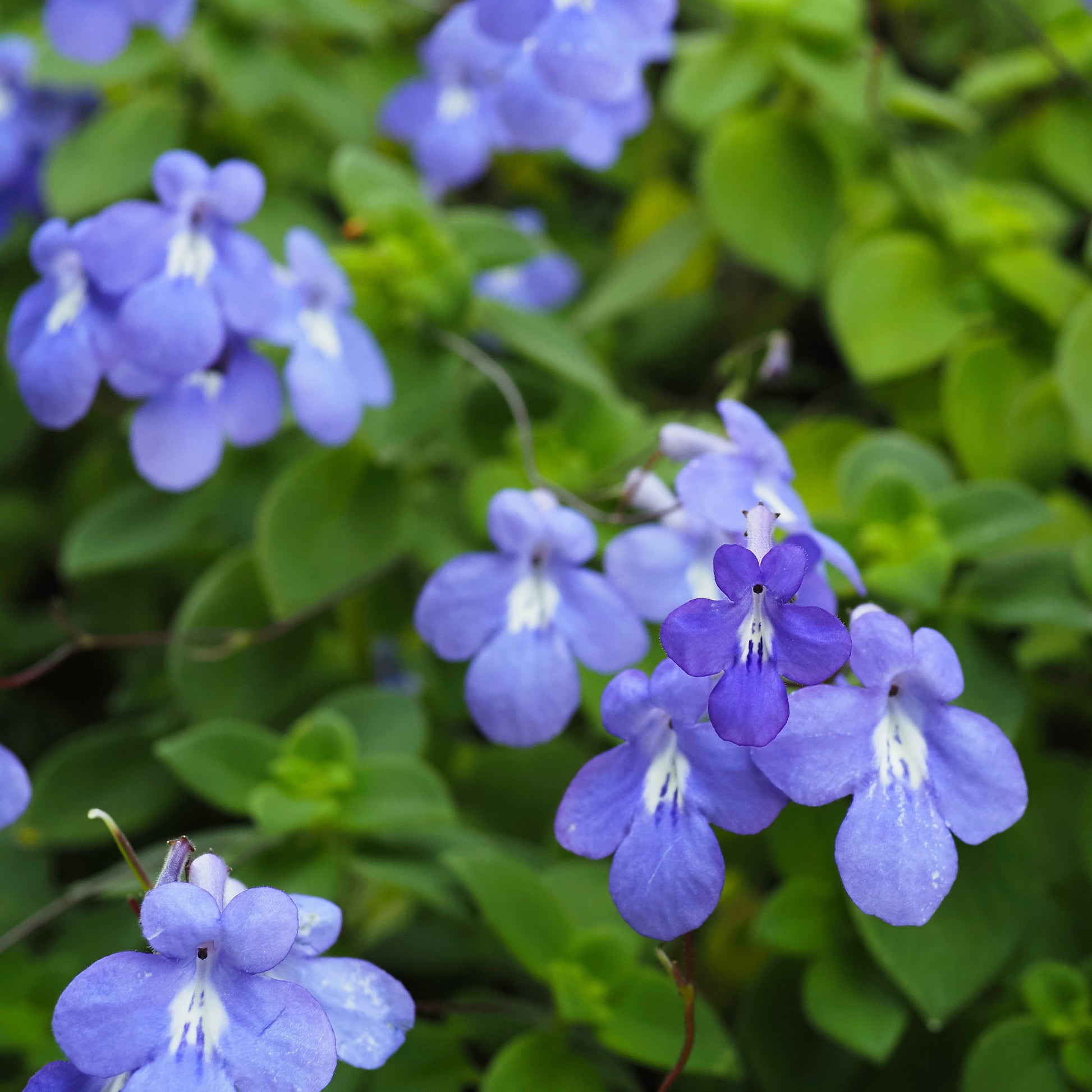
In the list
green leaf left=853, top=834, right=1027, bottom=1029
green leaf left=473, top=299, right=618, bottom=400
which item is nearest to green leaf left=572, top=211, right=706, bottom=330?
green leaf left=473, top=299, right=618, bottom=400

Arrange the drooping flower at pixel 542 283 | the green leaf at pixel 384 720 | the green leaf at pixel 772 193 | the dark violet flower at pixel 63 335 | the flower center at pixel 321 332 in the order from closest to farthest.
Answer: the dark violet flower at pixel 63 335 → the flower center at pixel 321 332 → the green leaf at pixel 384 720 → the green leaf at pixel 772 193 → the drooping flower at pixel 542 283

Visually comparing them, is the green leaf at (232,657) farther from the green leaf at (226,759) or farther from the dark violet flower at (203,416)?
the dark violet flower at (203,416)

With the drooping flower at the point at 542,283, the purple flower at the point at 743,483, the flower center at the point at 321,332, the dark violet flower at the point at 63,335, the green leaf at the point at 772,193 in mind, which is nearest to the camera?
the purple flower at the point at 743,483

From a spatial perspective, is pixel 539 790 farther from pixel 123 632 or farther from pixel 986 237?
pixel 986 237

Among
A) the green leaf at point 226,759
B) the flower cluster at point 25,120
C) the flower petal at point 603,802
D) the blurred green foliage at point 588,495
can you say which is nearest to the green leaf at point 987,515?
the blurred green foliage at point 588,495

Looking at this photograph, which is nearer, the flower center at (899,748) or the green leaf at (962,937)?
the flower center at (899,748)

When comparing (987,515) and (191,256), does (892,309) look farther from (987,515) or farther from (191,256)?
(191,256)
